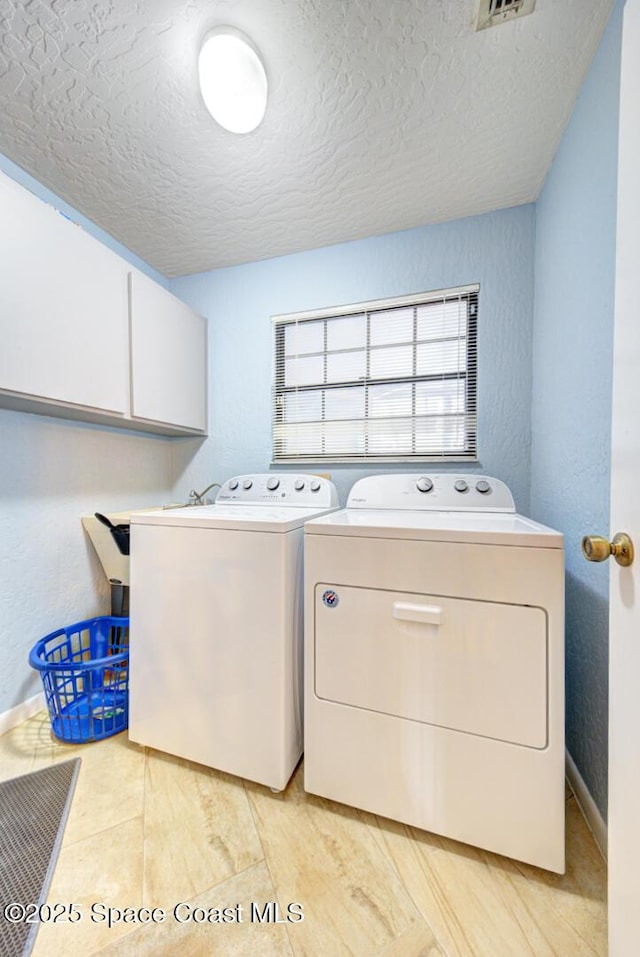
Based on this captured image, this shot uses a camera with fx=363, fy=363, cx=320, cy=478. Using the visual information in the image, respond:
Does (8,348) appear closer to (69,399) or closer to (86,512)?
(69,399)

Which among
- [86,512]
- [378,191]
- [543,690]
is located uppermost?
[378,191]

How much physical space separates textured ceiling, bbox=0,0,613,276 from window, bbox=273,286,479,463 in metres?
0.47

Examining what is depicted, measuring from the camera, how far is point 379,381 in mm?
2025

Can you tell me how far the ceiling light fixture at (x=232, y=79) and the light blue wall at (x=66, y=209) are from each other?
93 cm

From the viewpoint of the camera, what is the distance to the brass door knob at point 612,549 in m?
0.61

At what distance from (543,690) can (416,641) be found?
1.06 ft

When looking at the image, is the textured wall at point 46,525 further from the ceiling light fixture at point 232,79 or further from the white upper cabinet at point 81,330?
the ceiling light fixture at point 232,79

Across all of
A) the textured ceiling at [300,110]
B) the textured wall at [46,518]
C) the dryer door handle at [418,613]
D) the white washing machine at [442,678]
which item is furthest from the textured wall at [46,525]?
→ the dryer door handle at [418,613]

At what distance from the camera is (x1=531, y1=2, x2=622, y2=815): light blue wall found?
3.43ft

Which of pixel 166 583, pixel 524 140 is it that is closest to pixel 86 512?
pixel 166 583

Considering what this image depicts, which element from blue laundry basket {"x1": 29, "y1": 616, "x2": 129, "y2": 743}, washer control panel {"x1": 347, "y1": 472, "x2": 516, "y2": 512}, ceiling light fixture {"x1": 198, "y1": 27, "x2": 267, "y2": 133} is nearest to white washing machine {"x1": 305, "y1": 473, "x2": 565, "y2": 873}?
washer control panel {"x1": 347, "y1": 472, "x2": 516, "y2": 512}

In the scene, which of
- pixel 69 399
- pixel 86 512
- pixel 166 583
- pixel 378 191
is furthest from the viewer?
pixel 86 512

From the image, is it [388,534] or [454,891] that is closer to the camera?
[454,891]

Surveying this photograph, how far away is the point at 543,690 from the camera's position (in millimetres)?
925
